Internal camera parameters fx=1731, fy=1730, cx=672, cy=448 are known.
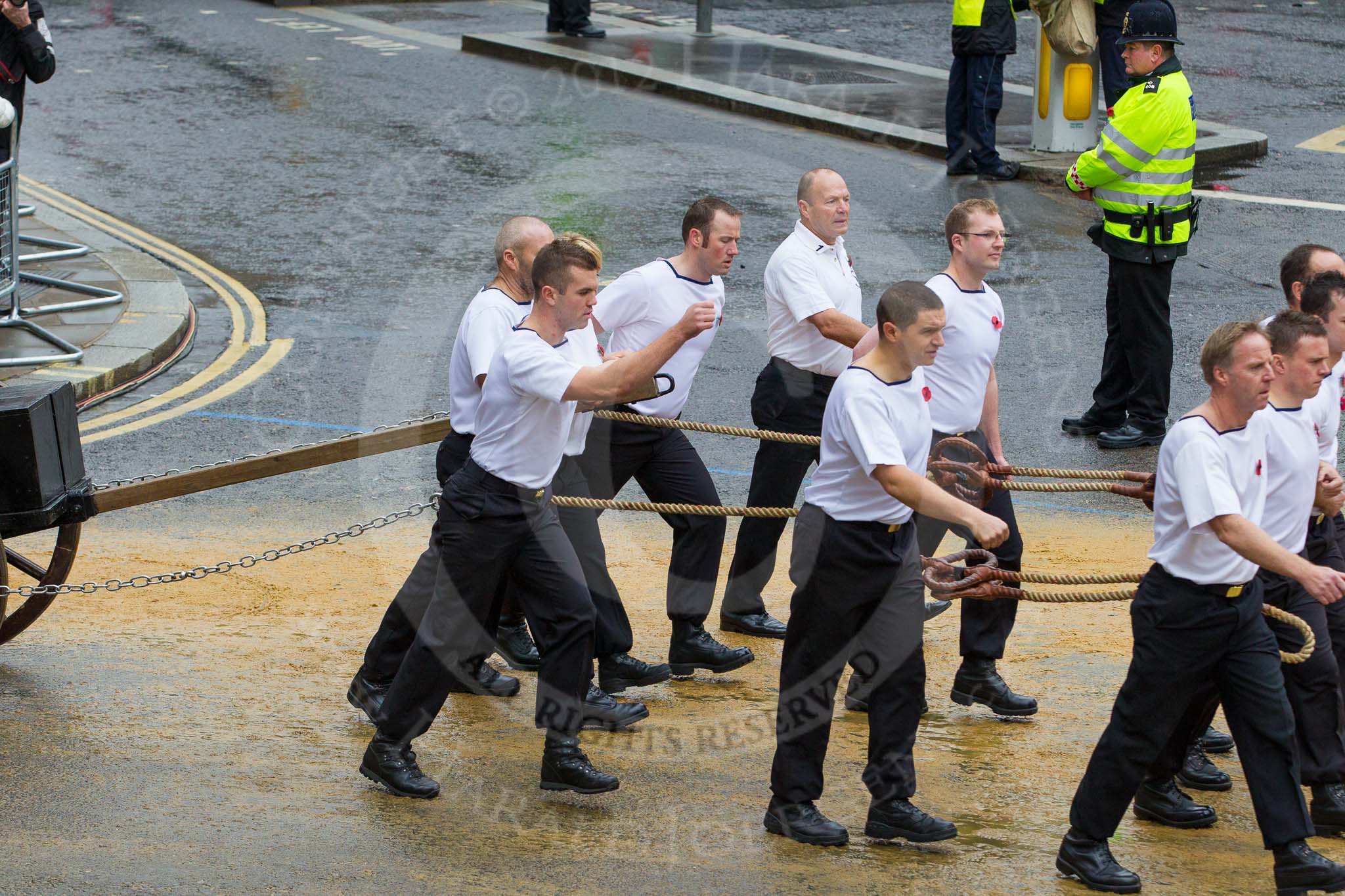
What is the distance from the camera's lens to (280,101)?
18.1 m

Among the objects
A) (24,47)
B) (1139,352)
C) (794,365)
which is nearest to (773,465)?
(794,365)

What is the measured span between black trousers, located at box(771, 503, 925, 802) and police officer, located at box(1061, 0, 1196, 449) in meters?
4.56

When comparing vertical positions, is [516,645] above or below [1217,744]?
below

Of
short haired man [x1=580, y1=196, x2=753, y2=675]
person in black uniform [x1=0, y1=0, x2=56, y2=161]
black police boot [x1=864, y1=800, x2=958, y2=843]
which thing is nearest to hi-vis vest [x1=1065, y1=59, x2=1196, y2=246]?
short haired man [x1=580, y1=196, x2=753, y2=675]

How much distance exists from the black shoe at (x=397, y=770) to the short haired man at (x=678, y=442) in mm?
1565

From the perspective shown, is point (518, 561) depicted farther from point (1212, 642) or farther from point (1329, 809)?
point (1329, 809)

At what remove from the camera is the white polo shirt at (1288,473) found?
5.43 meters

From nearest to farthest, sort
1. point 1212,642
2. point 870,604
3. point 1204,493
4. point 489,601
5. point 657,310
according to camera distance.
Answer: point 1204,493, point 1212,642, point 870,604, point 489,601, point 657,310

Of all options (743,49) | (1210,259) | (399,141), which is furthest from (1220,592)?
(743,49)

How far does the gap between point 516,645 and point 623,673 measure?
0.56m

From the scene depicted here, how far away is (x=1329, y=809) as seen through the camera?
227 inches

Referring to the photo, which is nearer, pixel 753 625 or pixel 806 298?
pixel 806 298

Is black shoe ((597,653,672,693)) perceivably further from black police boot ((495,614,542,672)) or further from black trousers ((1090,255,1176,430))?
black trousers ((1090,255,1176,430))

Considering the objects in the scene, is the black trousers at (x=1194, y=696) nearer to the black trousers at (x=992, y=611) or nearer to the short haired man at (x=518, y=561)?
the black trousers at (x=992, y=611)
